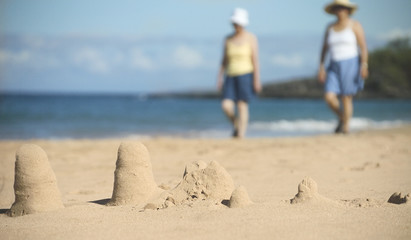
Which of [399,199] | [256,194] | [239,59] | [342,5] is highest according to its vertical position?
[342,5]

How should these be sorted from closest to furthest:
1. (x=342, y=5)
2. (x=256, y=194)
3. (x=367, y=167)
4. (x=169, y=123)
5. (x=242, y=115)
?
(x=256, y=194) → (x=367, y=167) → (x=342, y=5) → (x=242, y=115) → (x=169, y=123)

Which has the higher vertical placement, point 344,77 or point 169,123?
point 344,77

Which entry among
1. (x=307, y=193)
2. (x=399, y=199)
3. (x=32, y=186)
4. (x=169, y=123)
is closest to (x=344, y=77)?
(x=399, y=199)

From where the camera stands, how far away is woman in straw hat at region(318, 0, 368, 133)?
722 centimetres

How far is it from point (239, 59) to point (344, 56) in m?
1.54

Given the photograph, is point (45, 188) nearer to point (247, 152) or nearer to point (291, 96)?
point (247, 152)

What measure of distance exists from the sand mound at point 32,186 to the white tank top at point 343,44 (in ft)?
16.7

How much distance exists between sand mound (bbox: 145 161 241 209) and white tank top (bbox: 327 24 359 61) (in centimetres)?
452

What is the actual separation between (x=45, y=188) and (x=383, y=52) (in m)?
44.8

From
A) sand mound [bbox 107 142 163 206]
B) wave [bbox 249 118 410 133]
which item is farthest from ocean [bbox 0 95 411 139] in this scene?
sand mound [bbox 107 142 163 206]

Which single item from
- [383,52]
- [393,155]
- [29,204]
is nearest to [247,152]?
[393,155]

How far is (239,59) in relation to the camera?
7.60 metres

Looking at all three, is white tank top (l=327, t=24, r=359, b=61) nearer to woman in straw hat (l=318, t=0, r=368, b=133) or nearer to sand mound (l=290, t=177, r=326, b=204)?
woman in straw hat (l=318, t=0, r=368, b=133)

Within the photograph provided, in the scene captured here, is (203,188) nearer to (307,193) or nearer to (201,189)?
(201,189)
